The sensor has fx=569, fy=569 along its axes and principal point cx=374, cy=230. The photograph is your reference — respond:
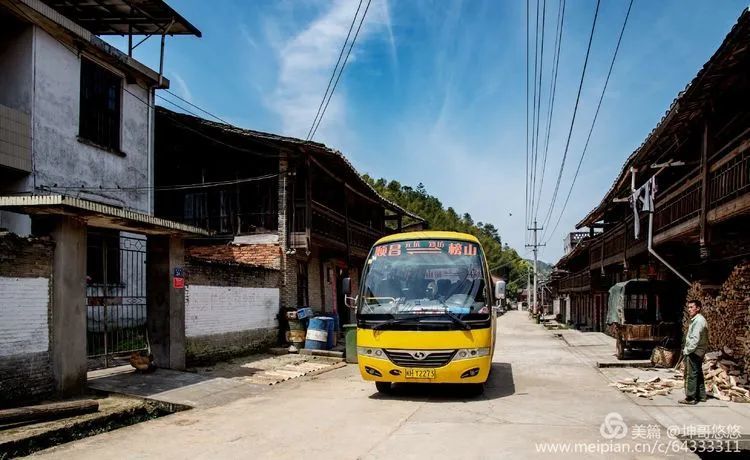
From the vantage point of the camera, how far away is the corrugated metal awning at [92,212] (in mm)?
7656

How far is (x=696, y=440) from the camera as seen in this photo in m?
6.66

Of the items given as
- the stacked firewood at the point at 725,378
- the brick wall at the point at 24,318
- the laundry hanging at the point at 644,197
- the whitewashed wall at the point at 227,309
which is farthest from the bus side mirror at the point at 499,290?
the brick wall at the point at 24,318

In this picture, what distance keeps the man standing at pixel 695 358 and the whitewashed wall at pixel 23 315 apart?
969cm

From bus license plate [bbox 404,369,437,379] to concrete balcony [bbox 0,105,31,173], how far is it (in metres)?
9.79

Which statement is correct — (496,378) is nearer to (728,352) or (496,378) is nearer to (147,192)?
(728,352)

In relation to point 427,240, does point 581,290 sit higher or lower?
lower

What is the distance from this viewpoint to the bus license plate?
8875mm

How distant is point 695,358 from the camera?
29.2 ft

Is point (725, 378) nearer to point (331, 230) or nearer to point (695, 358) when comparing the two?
point (695, 358)

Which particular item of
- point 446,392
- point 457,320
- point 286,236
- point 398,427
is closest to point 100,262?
point 286,236

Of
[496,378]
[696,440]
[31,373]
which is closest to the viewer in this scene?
[696,440]

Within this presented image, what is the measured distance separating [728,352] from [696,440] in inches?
175

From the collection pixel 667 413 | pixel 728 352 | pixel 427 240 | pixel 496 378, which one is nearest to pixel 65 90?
pixel 427 240

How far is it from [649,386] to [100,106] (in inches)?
582
